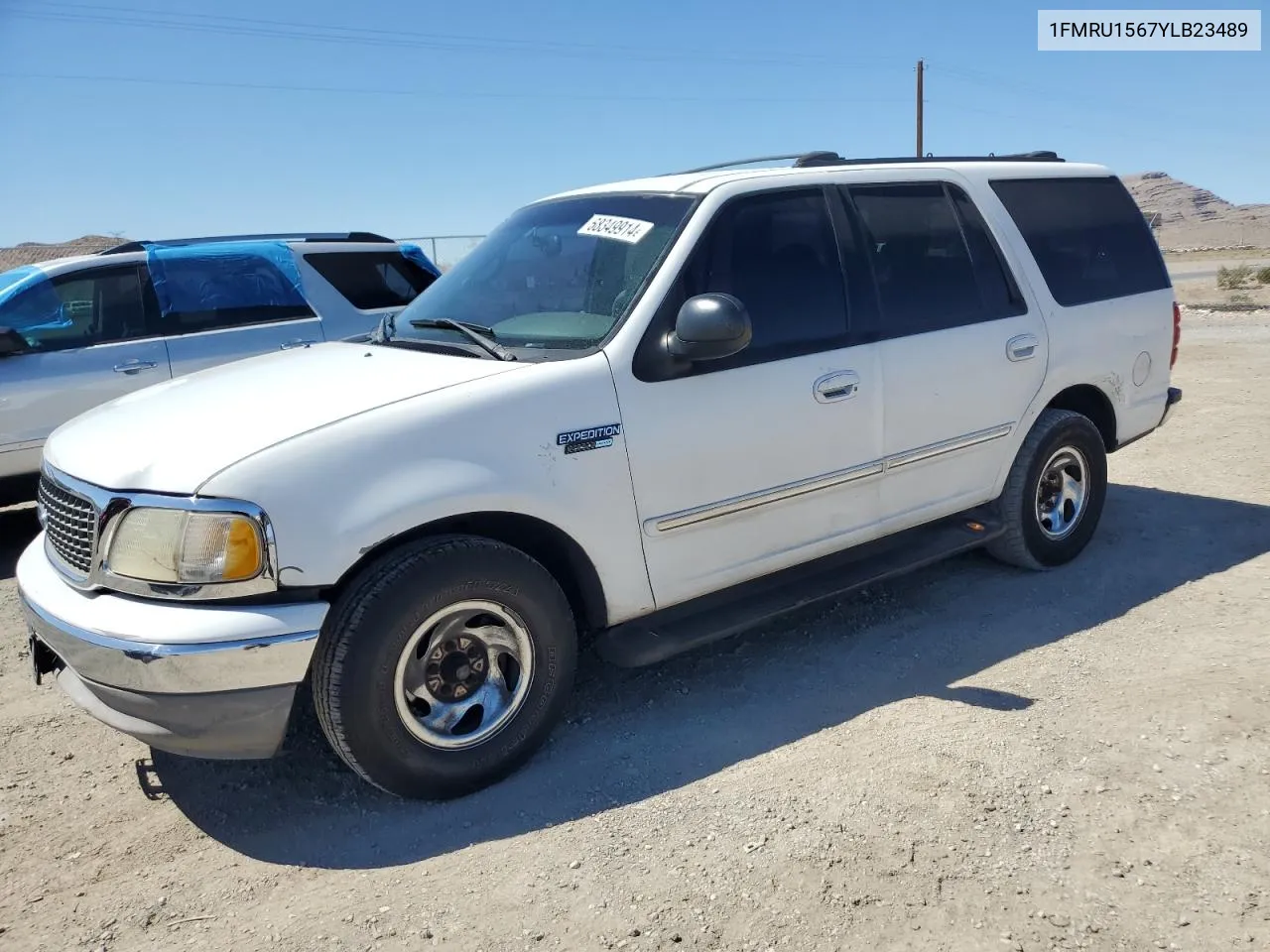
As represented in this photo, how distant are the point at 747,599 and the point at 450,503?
1.40 m

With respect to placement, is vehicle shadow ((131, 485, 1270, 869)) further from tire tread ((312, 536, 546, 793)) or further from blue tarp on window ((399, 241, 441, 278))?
blue tarp on window ((399, 241, 441, 278))

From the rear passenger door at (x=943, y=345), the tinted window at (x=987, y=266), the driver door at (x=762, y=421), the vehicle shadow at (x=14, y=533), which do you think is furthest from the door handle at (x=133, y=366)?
the tinted window at (x=987, y=266)

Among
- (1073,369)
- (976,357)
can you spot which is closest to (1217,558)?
(1073,369)

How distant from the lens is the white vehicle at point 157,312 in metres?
6.11

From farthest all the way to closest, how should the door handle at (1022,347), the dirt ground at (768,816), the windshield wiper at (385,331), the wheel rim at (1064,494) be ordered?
the wheel rim at (1064,494) < the door handle at (1022,347) < the windshield wiper at (385,331) < the dirt ground at (768,816)

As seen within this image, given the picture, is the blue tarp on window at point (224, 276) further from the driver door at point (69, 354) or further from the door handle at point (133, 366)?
the door handle at point (133, 366)

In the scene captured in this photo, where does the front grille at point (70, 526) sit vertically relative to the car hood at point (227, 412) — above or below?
below

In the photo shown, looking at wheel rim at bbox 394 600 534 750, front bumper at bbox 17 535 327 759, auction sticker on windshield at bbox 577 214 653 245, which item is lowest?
wheel rim at bbox 394 600 534 750

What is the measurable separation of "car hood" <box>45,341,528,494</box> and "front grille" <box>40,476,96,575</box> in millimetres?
92

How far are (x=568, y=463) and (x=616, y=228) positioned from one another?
112 centimetres

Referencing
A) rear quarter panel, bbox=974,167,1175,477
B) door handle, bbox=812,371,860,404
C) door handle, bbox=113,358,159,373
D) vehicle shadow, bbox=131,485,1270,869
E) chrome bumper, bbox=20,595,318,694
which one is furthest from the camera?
door handle, bbox=113,358,159,373

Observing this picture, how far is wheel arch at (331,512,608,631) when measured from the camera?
3.01 m

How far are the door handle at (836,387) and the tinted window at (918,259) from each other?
1.07ft

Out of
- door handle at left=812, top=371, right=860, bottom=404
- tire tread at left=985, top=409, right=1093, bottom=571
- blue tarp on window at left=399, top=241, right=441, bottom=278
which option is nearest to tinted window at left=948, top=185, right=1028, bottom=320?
tire tread at left=985, top=409, right=1093, bottom=571
